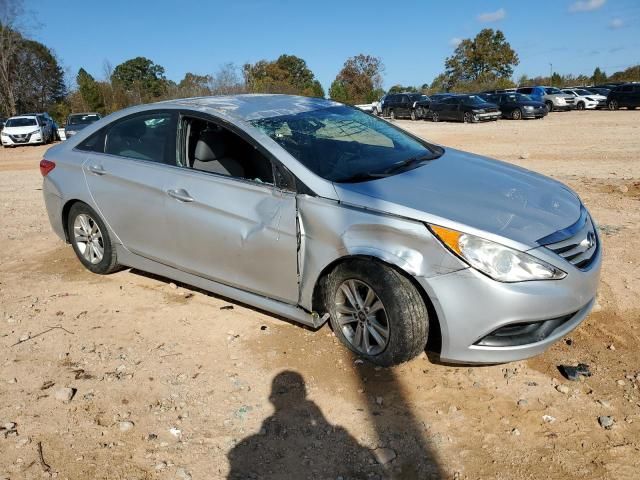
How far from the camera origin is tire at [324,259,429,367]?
307cm

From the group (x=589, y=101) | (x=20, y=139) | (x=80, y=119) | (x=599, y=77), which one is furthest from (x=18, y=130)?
(x=599, y=77)

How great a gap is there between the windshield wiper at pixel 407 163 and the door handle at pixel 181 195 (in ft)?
4.70

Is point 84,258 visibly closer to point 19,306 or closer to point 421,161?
point 19,306

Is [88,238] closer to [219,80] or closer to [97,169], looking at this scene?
[97,169]

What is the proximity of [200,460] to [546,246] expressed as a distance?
6.97 ft

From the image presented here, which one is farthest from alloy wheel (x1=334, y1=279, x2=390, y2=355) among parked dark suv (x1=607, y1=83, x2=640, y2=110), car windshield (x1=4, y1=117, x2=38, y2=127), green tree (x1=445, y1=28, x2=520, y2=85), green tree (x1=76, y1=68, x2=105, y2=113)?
green tree (x1=445, y1=28, x2=520, y2=85)

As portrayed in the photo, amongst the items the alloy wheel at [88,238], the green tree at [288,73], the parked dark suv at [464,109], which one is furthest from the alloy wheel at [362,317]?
the green tree at [288,73]

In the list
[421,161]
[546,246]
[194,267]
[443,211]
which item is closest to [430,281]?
[443,211]

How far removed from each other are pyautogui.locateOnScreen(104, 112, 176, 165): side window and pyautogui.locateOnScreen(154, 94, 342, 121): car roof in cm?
17

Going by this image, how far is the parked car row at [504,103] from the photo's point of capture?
27781 mm

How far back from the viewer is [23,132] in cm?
2294

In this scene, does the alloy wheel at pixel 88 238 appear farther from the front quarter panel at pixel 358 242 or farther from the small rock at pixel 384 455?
the small rock at pixel 384 455

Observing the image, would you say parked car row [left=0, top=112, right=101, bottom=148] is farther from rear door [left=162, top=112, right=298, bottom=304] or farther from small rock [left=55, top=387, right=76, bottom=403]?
small rock [left=55, top=387, right=76, bottom=403]

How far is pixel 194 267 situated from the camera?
4086 mm
